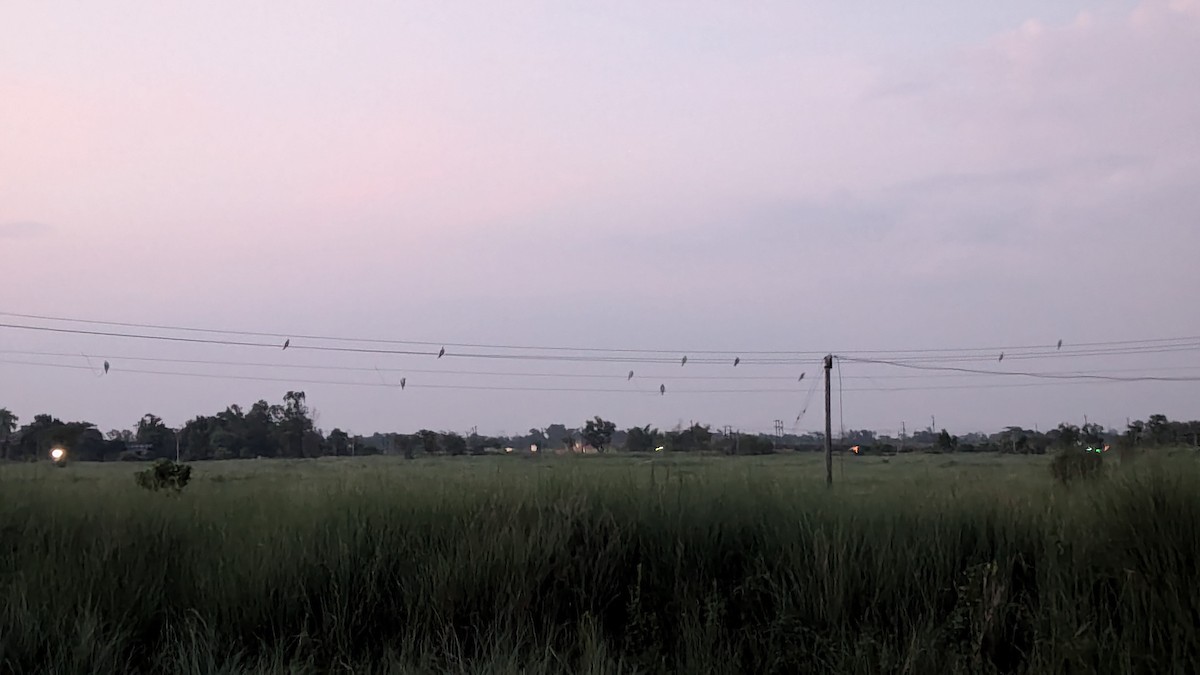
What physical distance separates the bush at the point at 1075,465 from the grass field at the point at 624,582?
283 millimetres

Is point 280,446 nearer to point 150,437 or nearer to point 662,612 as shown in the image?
point 150,437

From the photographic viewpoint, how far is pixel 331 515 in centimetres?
968

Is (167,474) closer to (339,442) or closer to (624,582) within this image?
(624,582)

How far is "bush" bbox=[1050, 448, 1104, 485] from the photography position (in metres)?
9.07

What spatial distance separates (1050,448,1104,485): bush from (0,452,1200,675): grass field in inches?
11.1

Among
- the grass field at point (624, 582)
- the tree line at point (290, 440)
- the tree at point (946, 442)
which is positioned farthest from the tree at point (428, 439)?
the grass field at point (624, 582)

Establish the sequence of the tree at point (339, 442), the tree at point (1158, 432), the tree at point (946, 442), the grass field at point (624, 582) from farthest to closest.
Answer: the tree at point (946, 442)
the tree at point (339, 442)
the tree at point (1158, 432)
the grass field at point (624, 582)

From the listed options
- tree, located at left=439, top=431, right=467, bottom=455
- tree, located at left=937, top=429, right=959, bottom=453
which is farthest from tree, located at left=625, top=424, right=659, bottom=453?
tree, located at left=937, top=429, right=959, bottom=453

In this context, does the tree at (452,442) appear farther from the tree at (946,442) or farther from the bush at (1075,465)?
the bush at (1075,465)

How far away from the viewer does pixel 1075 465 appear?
10.3 m

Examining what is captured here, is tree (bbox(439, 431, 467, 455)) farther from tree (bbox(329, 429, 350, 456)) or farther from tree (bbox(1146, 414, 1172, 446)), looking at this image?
tree (bbox(1146, 414, 1172, 446))

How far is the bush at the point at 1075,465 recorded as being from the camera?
29.8 ft

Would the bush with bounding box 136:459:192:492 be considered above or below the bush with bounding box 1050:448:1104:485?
below

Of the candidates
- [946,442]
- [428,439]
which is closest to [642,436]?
[428,439]
